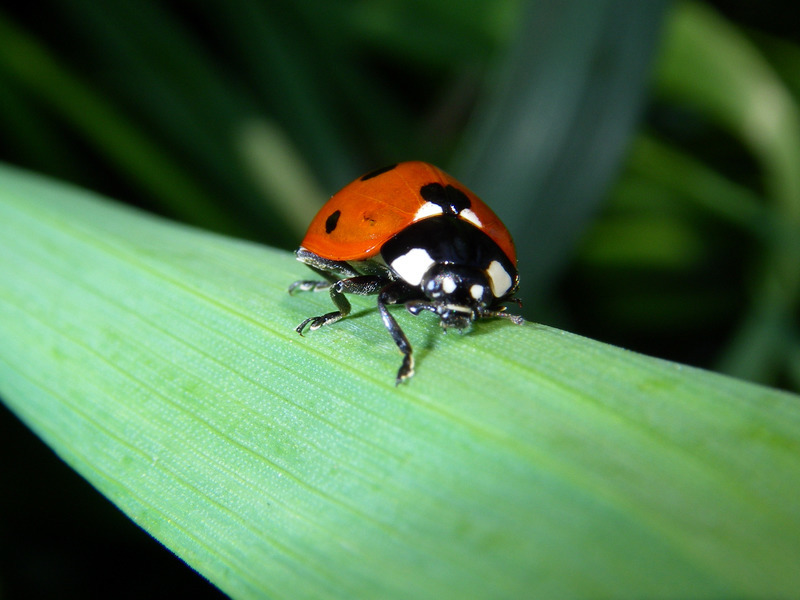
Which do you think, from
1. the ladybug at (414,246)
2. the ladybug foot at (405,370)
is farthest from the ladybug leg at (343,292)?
the ladybug foot at (405,370)

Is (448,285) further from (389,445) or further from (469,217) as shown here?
(389,445)

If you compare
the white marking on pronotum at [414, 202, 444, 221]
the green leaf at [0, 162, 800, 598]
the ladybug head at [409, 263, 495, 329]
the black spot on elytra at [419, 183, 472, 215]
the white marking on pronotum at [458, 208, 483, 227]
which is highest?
the black spot on elytra at [419, 183, 472, 215]

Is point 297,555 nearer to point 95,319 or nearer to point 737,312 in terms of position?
point 95,319

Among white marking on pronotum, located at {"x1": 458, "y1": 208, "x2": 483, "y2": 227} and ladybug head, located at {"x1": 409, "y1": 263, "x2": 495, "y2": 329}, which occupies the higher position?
white marking on pronotum, located at {"x1": 458, "y1": 208, "x2": 483, "y2": 227}

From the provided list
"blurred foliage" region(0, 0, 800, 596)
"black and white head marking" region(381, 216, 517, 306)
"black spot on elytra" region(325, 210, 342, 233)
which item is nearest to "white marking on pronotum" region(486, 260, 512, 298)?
"black and white head marking" region(381, 216, 517, 306)

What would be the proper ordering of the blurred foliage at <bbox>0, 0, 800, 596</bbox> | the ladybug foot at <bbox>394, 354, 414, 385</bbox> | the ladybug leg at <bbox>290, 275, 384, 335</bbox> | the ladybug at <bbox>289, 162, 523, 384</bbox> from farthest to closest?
the blurred foliage at <bbox>0, 0, 800, 596</bbox>
the ladybug at <bbox>289, 162, 523, 384</bbox>
the ladybug leg at <bbox>290, 275, 384, 335</bbox>
the ladybug foot at <bbox>394, 354, 414, 385</bbox>

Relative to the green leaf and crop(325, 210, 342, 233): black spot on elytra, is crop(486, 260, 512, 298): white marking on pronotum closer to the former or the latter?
the green leaf

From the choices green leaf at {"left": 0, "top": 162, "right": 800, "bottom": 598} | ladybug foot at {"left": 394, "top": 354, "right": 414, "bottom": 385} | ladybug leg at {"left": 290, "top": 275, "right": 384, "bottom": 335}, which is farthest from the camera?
ladybug leg at {"left": 290, "top": 275, "right": 384, "bottom": 335}

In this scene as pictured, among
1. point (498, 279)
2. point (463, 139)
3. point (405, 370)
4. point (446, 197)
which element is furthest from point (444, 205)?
point (463, 139)

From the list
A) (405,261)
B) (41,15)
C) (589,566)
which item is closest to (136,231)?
(405,261)
